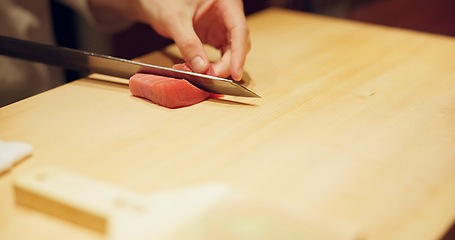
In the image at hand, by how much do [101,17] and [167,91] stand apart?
60 centimetres

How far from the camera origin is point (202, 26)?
4.34 feet

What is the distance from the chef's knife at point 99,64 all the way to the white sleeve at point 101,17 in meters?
0.34

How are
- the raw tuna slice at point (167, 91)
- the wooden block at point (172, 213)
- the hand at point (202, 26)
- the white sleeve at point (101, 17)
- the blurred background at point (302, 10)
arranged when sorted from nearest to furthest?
the wooden block at point (172, 213)
the raw tuna slice at point (167, 91)
the hand at point (202, 26)
the white sleeve at point (101, 17)
the blurred background at point (302, 10)

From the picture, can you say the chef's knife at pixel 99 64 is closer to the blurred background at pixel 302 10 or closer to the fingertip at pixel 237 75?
the fingertip at pixel 237 75

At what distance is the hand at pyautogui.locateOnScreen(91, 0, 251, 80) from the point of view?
44.9 inches

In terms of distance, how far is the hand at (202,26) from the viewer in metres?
1.14

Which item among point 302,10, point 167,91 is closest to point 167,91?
point 167,91

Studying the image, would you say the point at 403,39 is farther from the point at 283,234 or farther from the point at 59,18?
the point at 59,18

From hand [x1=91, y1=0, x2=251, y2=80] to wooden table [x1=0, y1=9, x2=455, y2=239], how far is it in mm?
81

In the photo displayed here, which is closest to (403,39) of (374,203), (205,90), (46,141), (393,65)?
(393,65)

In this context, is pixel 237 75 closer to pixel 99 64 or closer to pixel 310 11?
pixel 99 64

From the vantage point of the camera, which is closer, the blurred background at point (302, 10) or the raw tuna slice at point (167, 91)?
the raw tuna slice at point (167, 91)

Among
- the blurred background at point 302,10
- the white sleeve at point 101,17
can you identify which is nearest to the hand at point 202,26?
the white sleeve at point 101,17

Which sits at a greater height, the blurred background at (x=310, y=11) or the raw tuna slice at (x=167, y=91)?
the raw tuna slice at (x=167, y=91)
